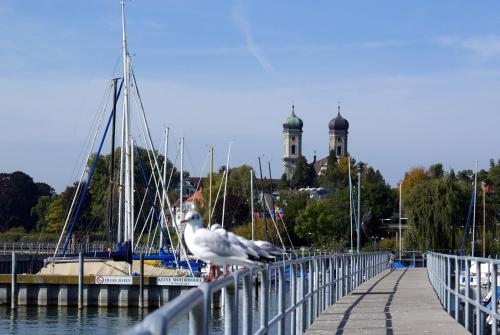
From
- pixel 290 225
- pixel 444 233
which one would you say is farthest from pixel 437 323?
pixel 290 225

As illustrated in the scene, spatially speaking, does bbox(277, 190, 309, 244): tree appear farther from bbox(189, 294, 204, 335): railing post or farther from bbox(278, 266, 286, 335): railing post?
bbox(189, 294, 204, 335): railing post

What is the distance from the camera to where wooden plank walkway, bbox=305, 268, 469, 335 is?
675 inches

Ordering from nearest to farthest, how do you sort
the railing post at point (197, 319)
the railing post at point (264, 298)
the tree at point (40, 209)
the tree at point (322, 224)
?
the railing post at point (197, 319) < the railing post at point (264, 298) < the tree at point (322, 224) < the tree at point (40, 209)

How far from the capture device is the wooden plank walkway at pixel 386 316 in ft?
56.2

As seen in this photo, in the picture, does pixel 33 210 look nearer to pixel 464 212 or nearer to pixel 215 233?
pixel 464 212

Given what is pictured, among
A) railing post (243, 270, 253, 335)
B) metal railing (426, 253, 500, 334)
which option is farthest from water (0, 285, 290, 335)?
railing post (243, 270, 253, 335)

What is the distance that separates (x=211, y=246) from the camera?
12891 mm

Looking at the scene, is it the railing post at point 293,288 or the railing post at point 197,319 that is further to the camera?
the railing post at point 293,288

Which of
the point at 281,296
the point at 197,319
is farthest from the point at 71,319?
A: the point at 197,319

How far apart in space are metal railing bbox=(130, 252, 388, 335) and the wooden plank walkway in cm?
35

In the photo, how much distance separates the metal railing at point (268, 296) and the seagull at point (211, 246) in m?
0.37

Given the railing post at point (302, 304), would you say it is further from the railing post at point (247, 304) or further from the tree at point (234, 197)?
the tree at point (234, 197)

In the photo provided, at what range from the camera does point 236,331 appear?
29.5ft

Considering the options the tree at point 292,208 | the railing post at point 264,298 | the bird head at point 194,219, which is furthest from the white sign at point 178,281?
the tree at point 292,208
